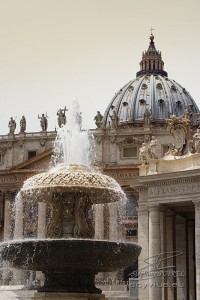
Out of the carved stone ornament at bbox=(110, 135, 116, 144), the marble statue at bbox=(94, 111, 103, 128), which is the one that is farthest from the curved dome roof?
the carved stone ornament at bbox=(110, 135, 116, 144)

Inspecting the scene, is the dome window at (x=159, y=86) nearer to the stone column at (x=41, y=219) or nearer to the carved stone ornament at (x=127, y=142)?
the carved stone ornament at (x=127, y=142)

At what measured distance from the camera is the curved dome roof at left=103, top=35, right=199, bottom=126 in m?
120

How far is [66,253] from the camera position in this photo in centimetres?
2006

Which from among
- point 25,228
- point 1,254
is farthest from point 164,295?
point 25,228

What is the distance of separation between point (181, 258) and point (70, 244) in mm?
19279

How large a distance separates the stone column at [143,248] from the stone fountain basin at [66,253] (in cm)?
1561

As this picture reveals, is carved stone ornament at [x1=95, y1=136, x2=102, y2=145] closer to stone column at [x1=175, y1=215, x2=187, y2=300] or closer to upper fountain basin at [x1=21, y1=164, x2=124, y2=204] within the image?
stone column at [x1=175, y1=215, x2=187, y2=300]

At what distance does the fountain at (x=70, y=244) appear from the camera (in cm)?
2014

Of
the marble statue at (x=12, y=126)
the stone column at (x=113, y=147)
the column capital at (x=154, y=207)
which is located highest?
the marble statue at (x=12, y=126)

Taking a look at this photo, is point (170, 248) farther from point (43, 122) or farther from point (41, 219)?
point (43, 122)

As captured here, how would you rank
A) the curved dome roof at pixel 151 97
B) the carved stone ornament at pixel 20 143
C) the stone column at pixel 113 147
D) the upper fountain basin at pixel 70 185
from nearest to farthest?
the upper fountain basin at pixel 70 185 → the stone column at pixel 113 147 → the carved stone ornament at pixel 20 143 → the curved dome roof at pixel 151 97

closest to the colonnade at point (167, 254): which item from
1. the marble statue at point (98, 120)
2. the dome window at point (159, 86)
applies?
the marble statue at point (98, 120)

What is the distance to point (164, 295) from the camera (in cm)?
3556

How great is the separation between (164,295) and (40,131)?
4993cm
